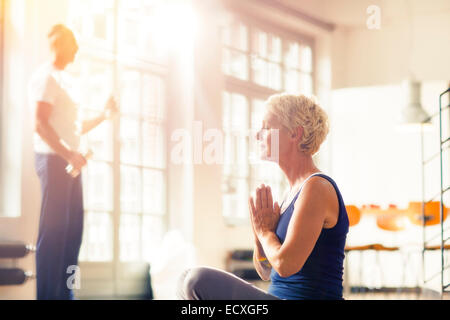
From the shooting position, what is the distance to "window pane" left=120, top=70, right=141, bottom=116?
16.9 ft

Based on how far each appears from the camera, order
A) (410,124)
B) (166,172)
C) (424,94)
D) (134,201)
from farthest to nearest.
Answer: (424,94), (410,124), (166,172), (134,201)

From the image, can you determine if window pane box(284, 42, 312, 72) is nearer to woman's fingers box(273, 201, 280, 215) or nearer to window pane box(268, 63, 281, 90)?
window pane box(268, 63, 281, 90)

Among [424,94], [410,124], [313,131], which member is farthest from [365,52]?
[313,131]

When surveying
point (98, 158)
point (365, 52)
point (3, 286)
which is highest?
point (365, 52)

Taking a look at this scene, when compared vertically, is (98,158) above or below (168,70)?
below

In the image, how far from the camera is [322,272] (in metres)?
1.50

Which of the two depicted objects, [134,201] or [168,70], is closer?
[134,201]

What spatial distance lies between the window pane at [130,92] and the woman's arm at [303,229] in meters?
3.78

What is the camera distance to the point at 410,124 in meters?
6.43

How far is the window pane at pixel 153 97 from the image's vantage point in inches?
214

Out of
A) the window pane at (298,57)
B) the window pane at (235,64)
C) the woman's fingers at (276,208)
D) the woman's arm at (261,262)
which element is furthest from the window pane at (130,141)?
the woman's fingers at (276,208)
